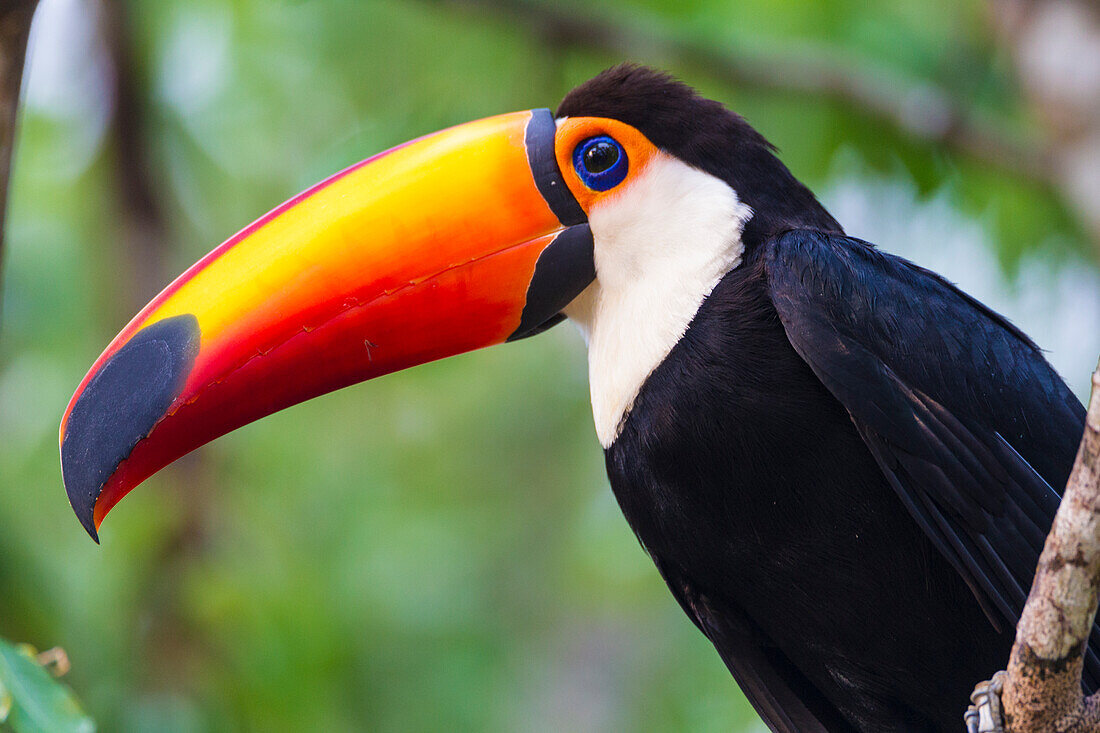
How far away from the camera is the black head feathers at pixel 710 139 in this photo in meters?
2.94

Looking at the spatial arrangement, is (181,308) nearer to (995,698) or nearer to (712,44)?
(995,698)

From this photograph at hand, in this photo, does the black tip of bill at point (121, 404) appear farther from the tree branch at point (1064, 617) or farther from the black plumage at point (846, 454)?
the tree branch at point (1064, 617)

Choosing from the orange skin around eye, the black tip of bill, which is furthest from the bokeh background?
the orange skin around eye

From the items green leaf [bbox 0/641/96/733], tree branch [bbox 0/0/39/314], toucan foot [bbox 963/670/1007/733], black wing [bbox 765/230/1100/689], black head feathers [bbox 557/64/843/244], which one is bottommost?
toucan foot [bbox 963/670/1007/733]

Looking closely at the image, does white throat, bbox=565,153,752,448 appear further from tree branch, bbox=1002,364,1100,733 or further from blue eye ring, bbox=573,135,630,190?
tree branch, bbox=1002,364,1100,733

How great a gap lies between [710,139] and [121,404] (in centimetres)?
147

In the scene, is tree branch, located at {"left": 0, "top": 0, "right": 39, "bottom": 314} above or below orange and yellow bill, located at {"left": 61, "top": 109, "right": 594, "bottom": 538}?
above

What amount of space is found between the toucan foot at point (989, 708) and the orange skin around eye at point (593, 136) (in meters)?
1.38

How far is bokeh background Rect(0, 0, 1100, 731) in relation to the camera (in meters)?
5.62

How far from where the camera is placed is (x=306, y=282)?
2871mm

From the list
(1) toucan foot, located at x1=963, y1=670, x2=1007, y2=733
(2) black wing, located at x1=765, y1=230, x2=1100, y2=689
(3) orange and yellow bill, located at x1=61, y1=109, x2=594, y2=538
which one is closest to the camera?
(1) toucan foot, located at x1=963, y1=670, x2=1007, y2=733

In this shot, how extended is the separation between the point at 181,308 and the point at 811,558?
1500 mm

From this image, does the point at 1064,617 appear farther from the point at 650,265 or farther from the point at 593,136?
the point at 593,136

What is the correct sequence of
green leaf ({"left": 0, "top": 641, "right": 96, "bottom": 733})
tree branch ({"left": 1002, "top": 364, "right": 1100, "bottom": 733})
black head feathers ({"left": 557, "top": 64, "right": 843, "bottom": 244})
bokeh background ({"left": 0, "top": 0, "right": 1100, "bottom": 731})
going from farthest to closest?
bokeh background ({"left": 0, "top": 0, "right": 1100, "bottom": 731})
black head feathers ({"left": 557, "top": 64, "right": 843, "bottom": 244})
green leaf ({"left": 0, "top": 641, "right": 96, "bottom": 733})
tree branch ({"left": 1002, "top": 364, "right": 1100, "bottom": 733})
